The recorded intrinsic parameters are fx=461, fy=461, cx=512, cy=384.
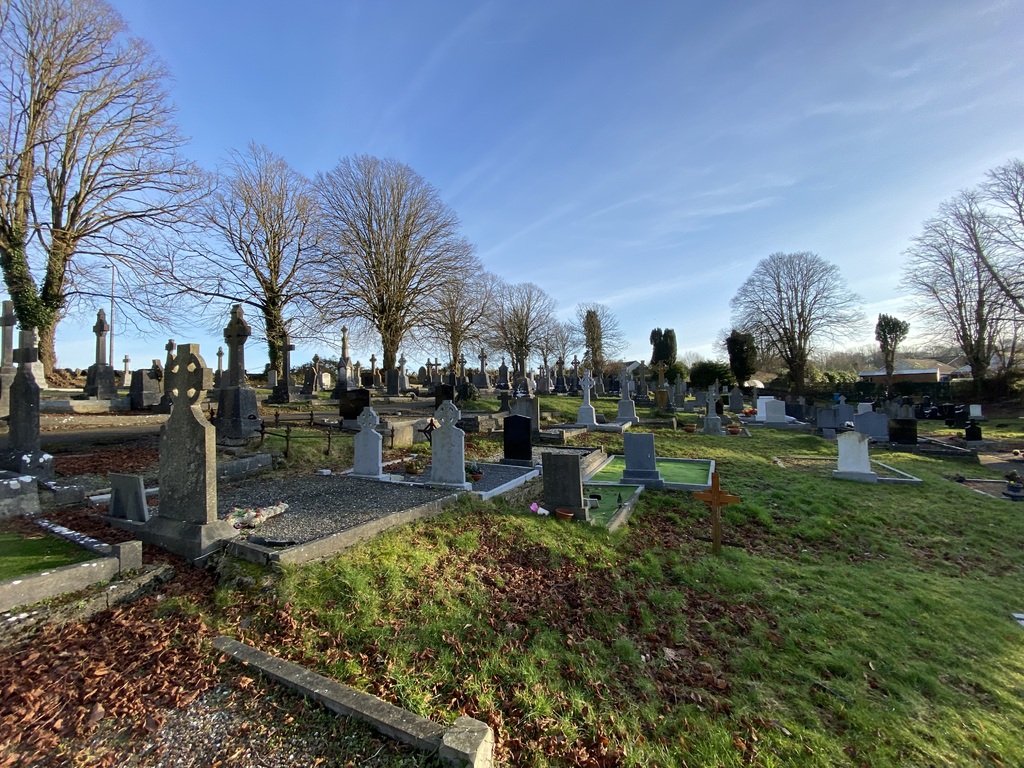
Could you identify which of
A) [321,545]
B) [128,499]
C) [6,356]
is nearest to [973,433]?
[321,545]

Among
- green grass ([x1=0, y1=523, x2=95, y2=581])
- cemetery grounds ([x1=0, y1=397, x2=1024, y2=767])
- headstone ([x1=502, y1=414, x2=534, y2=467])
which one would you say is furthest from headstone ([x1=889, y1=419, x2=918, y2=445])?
green grass ([x1=0, y1=523, x2=95, y2=581])

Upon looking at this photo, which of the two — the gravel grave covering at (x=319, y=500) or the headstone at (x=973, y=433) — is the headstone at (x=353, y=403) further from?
the headstone at (x=973, y=433)

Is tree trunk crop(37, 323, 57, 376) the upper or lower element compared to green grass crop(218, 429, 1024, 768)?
upper

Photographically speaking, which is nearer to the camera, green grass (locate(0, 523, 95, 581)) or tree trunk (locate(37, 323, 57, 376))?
green grass (locate(0, 523, 95, 581))

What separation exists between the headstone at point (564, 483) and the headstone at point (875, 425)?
1471 cm

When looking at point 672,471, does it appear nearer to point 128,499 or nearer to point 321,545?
point 321,545

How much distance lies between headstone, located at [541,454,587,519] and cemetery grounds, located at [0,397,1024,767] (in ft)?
3.06

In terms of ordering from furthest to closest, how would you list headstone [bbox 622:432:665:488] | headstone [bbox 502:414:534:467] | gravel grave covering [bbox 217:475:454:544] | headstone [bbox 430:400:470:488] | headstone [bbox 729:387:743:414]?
headstone [bbox 729:387:743:414] < headstone [bbox 502:414:534:467] < headstone [bbox 622:432:665:488] < headstone [bbox 430:400:470:488] < gravel grave covering [bbox 217:475:454:544]

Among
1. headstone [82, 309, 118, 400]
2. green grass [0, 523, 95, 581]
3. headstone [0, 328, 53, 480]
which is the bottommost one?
green grass [0, 523, 95, 581]

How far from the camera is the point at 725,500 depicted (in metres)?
6.51

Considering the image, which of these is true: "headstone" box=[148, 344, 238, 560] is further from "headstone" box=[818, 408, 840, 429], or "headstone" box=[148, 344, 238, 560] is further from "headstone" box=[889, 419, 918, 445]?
"headstone" box=[818, 408, 840, 429]

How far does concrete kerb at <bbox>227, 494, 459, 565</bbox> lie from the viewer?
432 centimetres

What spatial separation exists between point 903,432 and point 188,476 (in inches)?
780

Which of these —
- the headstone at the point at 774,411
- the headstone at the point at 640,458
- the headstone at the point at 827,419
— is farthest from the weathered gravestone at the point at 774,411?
the headstone at the point at 640,458
